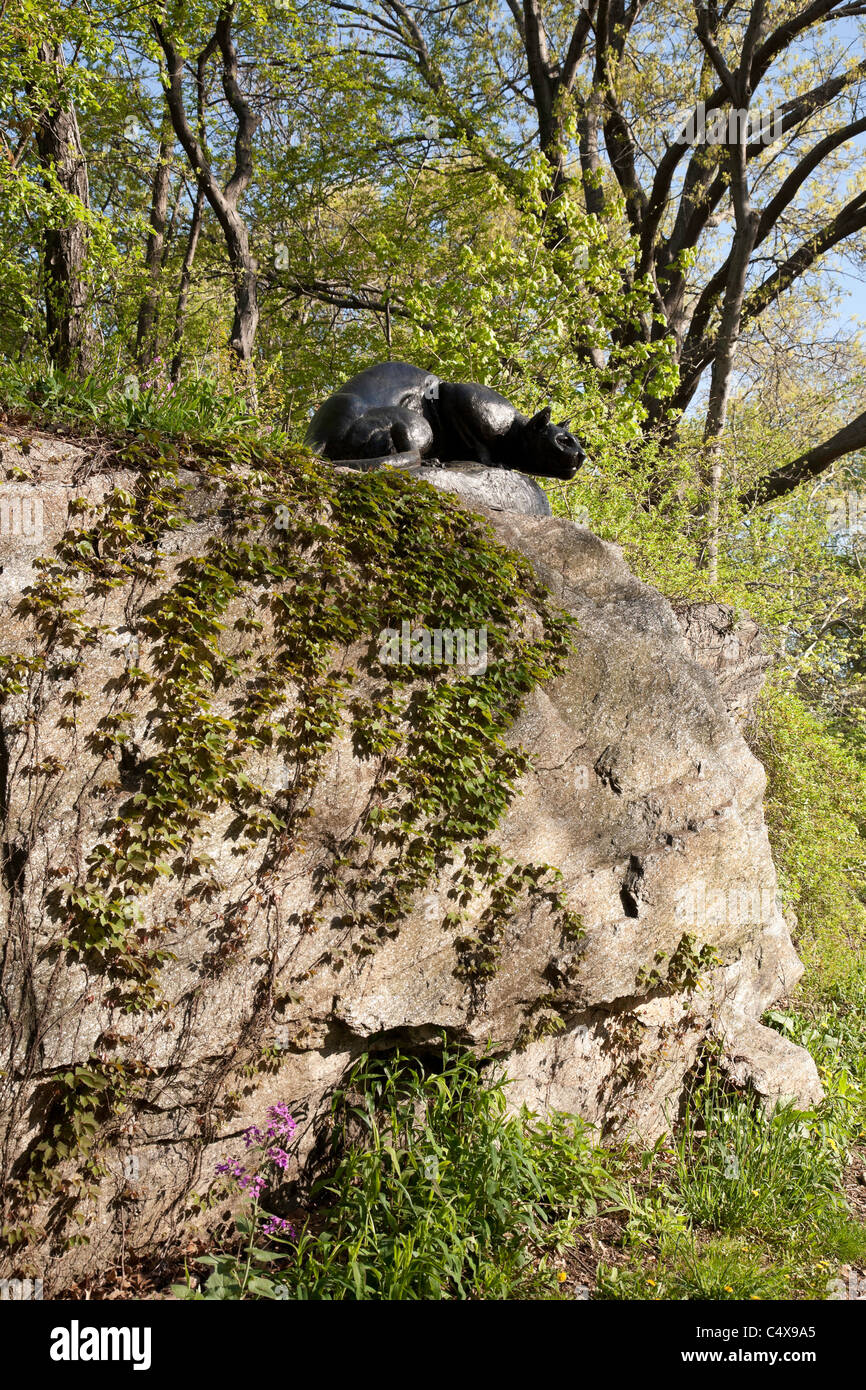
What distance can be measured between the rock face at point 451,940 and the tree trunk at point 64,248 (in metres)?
6.51

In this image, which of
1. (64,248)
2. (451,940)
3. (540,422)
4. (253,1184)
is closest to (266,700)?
(451,940)

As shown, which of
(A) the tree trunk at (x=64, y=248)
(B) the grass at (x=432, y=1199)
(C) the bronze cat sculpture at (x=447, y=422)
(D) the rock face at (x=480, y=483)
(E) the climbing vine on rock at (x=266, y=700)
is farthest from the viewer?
(A) the tree trunk at (x=64, y=248)

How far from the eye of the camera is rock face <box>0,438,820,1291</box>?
3.21 meters

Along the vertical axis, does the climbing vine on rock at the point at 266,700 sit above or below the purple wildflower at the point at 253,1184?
above

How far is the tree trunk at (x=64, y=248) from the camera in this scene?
30.5 feet

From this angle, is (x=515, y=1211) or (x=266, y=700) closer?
(x=515, y=1211)

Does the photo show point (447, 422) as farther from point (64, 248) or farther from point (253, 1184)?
point (64, 248)

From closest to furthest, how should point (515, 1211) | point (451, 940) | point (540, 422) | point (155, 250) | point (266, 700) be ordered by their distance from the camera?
point (515, 1211) → point (266, 700) → point (451, 940) → point (540, 422) → point (155, 250)

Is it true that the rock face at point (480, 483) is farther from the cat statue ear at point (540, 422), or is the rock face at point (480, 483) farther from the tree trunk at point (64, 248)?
the tree trunk at point (64, 248)

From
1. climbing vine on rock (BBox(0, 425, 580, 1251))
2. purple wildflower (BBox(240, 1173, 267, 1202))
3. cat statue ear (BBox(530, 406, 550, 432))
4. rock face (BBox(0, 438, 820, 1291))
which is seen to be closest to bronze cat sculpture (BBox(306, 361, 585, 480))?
cat statue ear (BBox(530, 406, 550, 432))

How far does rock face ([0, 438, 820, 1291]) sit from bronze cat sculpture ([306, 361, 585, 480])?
467 millimetres

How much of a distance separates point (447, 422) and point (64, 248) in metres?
6.32

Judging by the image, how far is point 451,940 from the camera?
396 cm

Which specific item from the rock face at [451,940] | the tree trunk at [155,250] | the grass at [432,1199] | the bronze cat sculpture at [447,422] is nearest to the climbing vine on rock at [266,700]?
the rock face at [451,940]
